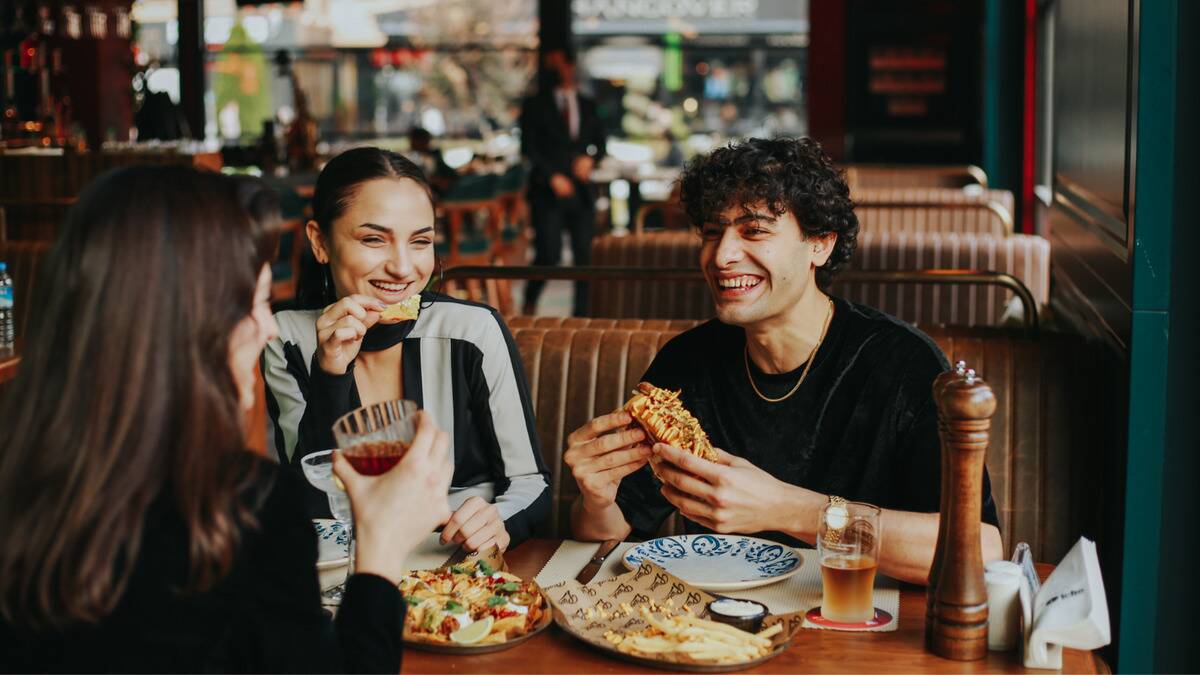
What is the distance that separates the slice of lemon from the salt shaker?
0.63 metres

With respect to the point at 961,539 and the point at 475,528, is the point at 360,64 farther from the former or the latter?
the point at 961,539

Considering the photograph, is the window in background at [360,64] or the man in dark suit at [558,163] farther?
the window in background at [360,64]

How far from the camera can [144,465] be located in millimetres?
1236

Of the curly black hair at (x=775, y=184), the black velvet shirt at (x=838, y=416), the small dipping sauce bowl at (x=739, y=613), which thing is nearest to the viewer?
the small dipping sauce bowl at (x=739, y=613)

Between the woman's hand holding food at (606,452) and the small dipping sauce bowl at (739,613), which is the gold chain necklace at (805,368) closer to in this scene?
the woman's hand holding food at (606,452)

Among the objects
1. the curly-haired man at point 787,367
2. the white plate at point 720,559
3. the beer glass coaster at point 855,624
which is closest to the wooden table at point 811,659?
the beer glass coaster at point 855,624

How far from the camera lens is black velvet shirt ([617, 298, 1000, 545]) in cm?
225

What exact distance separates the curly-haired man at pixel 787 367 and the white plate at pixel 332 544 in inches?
15.2

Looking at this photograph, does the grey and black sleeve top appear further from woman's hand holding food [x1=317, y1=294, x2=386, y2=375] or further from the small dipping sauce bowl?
the small dipping sauce bowl

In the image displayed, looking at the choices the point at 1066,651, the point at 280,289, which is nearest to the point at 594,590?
the point at 1066,651

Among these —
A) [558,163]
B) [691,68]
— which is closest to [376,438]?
[558,163]

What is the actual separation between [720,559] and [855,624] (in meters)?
0.33

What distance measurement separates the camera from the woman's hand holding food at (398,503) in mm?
1451

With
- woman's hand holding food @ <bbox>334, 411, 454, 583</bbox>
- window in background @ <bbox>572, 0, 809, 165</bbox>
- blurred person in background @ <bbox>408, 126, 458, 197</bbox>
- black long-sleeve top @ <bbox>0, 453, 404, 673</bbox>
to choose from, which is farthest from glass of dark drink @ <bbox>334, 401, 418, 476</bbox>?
window in background @ <bbox>572, 0, 809, 165</bbox>
